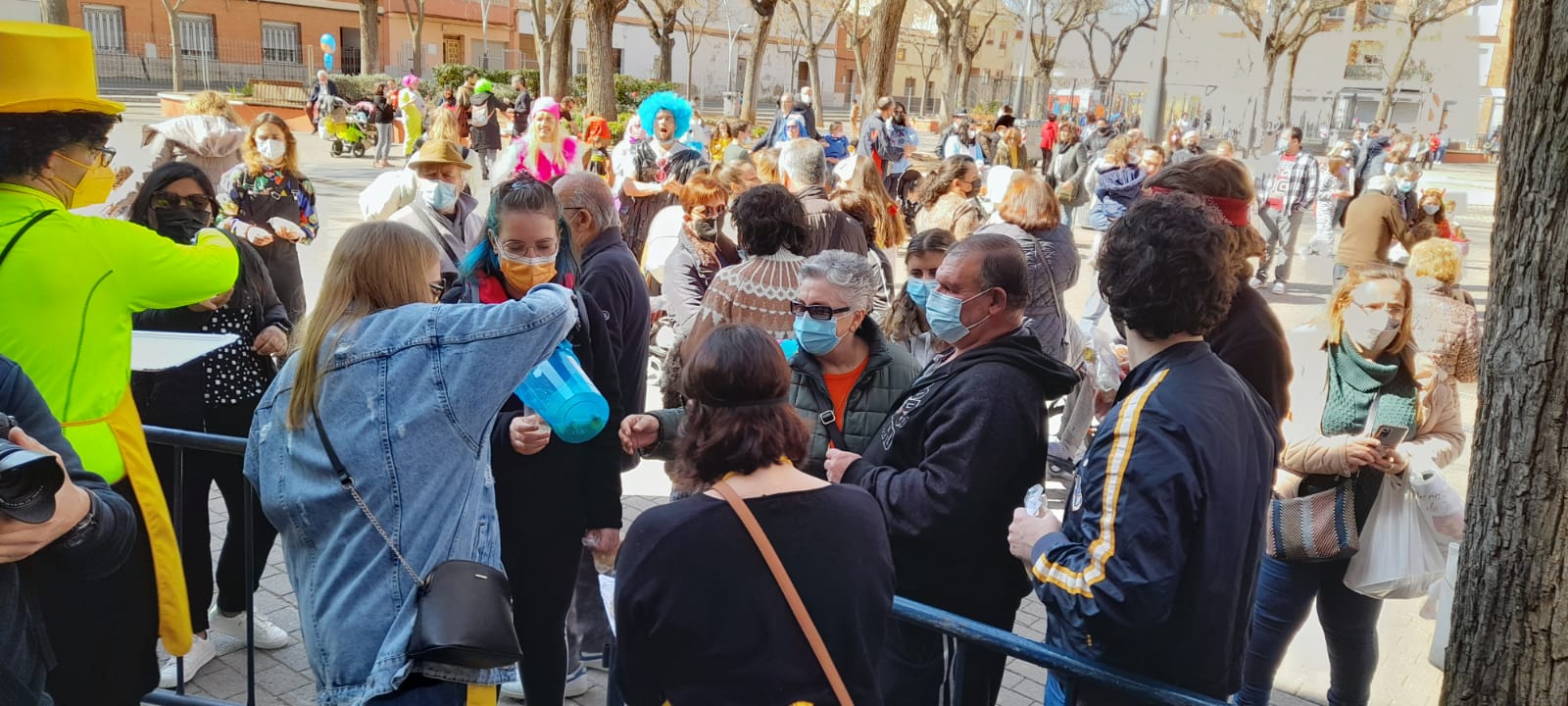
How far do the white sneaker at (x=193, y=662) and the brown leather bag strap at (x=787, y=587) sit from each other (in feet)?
9.44

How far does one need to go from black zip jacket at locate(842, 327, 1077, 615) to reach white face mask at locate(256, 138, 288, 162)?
416 centimetres

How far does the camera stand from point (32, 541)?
68.7 inches

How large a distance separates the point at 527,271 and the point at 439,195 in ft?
9.12

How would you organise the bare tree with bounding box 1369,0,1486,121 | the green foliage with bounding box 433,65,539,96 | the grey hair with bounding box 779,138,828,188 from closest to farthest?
1. the grey hair with bounding box 779,138,828,188
2. the bare tree with bounding box 1369,0,1486,121
3. the green foliage with bounding box 433,65,539,96

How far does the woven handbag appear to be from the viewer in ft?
11.4

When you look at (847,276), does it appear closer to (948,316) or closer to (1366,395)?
(948,316)

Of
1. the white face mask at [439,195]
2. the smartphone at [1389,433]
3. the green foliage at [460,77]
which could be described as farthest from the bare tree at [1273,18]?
the smartphone at [1389,433]

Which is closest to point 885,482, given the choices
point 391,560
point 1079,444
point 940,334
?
point 940,334

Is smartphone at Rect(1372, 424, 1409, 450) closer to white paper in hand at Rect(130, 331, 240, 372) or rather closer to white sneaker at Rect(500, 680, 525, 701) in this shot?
white sneaker at Rect(500, 680, 525, 701)

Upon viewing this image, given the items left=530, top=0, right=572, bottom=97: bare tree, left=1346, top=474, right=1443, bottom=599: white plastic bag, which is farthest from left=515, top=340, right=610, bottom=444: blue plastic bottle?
left=530, top=0, right=572, bottom=97: bare tree

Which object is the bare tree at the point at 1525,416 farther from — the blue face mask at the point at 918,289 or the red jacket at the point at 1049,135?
the red jacket at the point at 1049,135

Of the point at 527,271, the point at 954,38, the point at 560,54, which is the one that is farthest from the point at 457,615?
the point at 954,38

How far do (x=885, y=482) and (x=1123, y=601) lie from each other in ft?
2.57

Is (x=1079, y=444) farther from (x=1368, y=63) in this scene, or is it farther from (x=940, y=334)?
(x=1368, y=63)
